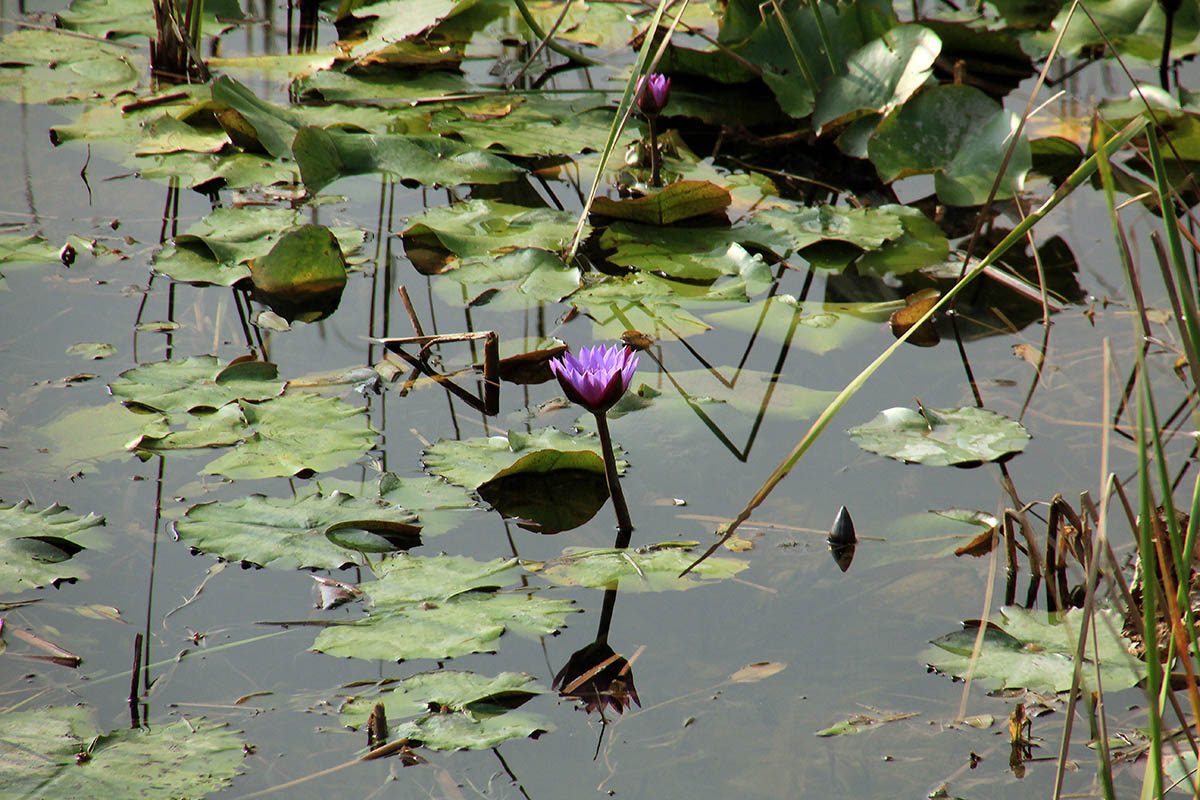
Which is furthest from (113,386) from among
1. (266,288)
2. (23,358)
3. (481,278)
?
(481,278)

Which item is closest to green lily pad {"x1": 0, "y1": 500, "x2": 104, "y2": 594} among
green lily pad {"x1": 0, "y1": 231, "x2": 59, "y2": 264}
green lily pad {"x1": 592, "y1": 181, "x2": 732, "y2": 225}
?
green lily pad {"x1": 0, "y1": 231, "x2": 59, "y2": 264}

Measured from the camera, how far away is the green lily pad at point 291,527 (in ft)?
4.74

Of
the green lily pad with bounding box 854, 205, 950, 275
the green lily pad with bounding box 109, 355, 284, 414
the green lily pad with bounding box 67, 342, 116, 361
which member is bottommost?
the green lily pad with bounding box 109, 355, 284, 414

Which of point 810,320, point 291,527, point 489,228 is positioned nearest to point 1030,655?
point 810,320

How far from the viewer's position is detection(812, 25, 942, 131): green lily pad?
2.66 m

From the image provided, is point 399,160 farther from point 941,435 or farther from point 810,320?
point 941,435

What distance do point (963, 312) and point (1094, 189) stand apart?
0.80 m

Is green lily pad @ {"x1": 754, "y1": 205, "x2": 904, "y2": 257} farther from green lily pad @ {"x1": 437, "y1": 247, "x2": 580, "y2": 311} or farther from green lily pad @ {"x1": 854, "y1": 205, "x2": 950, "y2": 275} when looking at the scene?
green lily pad @ {"x1": 437, "y1": 247, "x2": 580, "y2": 311}

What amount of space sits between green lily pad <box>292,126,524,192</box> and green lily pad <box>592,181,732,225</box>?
1.21 ft

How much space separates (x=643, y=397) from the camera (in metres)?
1.86

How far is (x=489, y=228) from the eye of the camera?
95.0 inches

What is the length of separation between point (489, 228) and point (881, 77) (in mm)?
1164

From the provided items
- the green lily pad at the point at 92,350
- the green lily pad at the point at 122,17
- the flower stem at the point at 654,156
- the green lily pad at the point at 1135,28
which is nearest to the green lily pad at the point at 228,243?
the green lily pad at the point at 92,350

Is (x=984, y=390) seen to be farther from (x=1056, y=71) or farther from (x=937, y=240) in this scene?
(x=1056, y=71)
